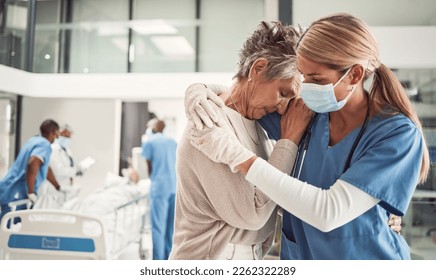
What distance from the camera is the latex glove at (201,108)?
2.47 ft

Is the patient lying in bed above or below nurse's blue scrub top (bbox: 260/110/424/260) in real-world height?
below

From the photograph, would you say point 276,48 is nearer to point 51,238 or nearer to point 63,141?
point 51,238

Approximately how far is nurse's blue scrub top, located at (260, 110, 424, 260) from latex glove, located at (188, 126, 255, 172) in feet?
0.55

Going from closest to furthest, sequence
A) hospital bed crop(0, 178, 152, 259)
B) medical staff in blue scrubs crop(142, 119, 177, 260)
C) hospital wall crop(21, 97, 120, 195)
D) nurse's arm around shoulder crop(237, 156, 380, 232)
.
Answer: nurse's arm around shoulder crop(237, 156, 380, 232)
hospital bed crop(0, 178, 152, 259)
hospital wall crop(21, 97, 120, 195)
medical staff in blue scrubs crop(142, 119, 177, 260)

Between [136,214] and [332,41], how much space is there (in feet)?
6.44

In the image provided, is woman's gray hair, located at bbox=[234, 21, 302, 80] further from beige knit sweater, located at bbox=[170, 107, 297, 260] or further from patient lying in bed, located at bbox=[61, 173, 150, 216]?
patient lying in bed, located at bbox=[61, 173, 150, 216]

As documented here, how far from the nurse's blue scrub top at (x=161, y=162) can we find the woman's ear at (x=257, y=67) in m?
1.53

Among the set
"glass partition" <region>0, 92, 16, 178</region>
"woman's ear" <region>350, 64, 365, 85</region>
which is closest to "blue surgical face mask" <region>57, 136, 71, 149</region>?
"glass partition" <region>0, 92, 16, 178</region>

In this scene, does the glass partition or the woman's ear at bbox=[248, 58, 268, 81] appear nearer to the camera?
the woman's ear at bbox=[248, 58, 268, 81]

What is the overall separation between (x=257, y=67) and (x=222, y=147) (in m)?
0.21

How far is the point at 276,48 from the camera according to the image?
2.69 ft

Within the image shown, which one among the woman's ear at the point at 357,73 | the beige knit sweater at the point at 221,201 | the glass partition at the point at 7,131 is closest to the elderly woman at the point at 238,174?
the beige knit sweater at the point at 221,201

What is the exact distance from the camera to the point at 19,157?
168 centimetres

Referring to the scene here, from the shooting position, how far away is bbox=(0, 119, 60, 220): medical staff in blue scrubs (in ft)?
5.32
